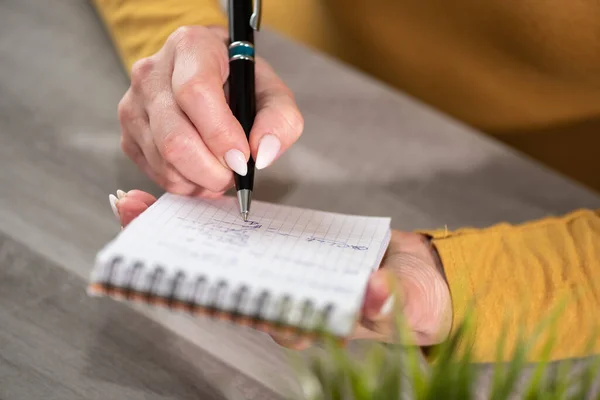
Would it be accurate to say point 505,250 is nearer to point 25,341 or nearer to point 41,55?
point 25,341

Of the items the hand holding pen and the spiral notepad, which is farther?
the hand holding pen

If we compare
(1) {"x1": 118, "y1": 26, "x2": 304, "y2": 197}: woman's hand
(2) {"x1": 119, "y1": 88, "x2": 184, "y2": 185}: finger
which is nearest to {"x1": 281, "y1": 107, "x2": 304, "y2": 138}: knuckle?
(1) {"x1": 118, "y1": 26, "x2": 304, "y2": 197}: woman's hand

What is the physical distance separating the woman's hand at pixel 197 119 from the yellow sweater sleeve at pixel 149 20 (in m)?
0.11

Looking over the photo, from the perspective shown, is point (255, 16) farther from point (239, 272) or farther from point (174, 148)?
point (239, 272)

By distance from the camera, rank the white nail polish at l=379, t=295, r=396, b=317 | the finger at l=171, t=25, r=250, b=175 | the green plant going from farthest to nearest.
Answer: the finger at l=171, t=25, r=250, b=175 → the white nail polish at l=379, t=295, r=396, b=317 → the green plant

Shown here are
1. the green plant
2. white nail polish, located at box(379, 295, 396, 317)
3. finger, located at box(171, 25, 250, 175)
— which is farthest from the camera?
finger, located at box(171, 25, 250, 175)

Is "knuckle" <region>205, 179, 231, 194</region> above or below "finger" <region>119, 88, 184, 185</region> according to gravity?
below

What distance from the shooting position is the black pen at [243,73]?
1.52ft

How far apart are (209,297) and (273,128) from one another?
0.61 ft

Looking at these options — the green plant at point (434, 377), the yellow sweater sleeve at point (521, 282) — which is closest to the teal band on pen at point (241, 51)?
the yellow sweater sleeve at point (521, 282)

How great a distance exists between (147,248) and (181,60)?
0.70 ft

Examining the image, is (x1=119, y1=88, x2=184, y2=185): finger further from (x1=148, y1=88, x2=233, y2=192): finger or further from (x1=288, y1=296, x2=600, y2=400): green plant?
(x1=288, y1=296, x2=600, y2=400): green plant

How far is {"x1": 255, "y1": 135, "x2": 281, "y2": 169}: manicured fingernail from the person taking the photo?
0.46m

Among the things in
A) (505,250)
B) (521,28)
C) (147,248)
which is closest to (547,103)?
(521,28)
